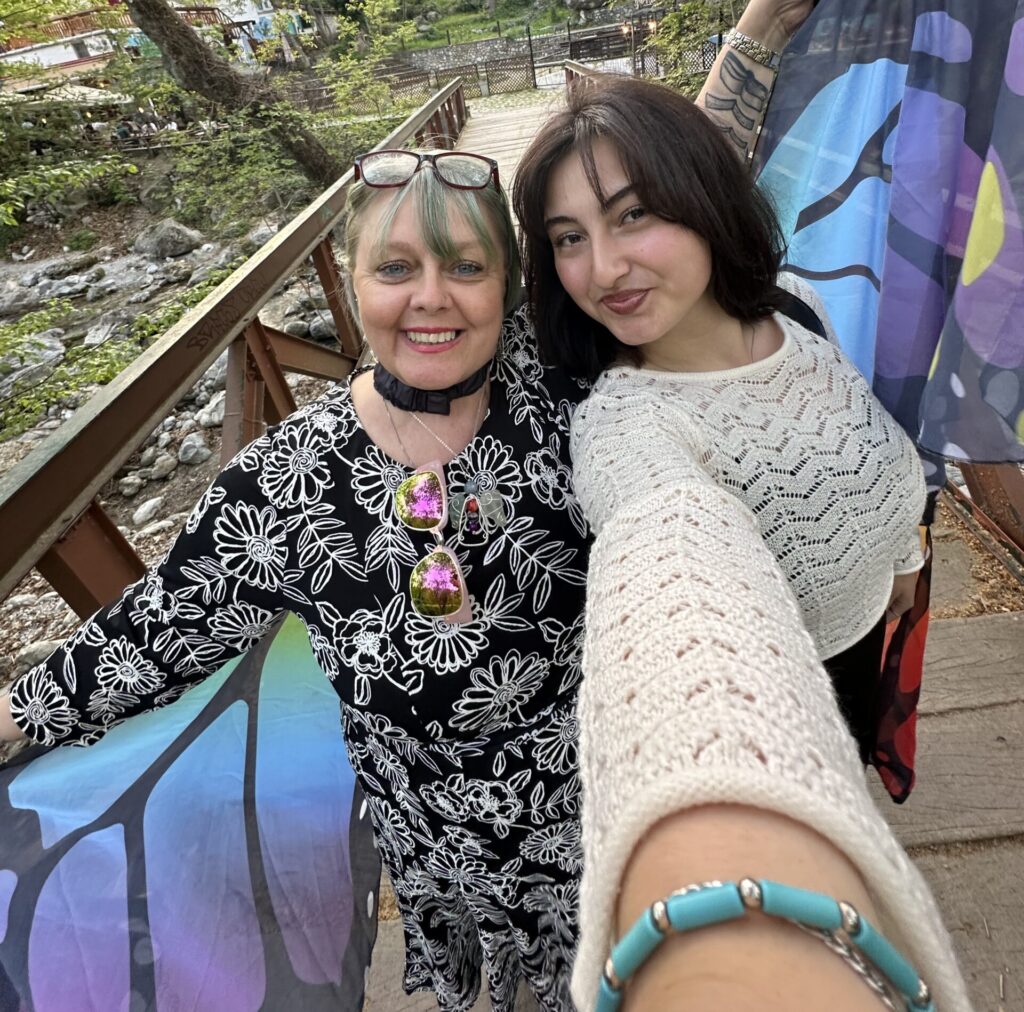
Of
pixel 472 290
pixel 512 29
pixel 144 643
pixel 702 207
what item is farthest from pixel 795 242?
pixel 512 29

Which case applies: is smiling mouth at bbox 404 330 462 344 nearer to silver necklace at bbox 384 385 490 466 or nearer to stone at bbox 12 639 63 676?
silver necklace at bbox 384 385 490 466

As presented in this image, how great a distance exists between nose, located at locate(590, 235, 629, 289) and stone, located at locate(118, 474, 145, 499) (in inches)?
201

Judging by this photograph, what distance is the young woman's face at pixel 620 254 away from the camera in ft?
3.64

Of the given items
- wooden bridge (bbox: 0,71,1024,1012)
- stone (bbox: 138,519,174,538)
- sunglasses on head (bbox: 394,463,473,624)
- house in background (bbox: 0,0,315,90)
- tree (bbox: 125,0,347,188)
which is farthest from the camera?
house in background (bbox: 0,0,315,90)

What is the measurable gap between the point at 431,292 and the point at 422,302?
0.02 m

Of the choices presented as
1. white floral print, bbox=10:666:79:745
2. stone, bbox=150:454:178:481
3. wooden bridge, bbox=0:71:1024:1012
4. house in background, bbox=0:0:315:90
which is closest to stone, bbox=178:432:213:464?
stone, bbox=150:454:178:481

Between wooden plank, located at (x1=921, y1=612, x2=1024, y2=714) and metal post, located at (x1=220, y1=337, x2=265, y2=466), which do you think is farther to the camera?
wooden plank, located at (x1=921, y1=612, x2=1024, y2=714)

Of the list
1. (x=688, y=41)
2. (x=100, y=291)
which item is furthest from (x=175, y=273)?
(x=688, y=41)

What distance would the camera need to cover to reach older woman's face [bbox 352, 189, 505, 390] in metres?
1.09

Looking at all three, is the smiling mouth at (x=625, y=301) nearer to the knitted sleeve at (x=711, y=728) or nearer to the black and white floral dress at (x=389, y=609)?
the black and white floral dress at (x=389, y=609)

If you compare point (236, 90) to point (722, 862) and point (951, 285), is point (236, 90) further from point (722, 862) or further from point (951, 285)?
point (722, 862)

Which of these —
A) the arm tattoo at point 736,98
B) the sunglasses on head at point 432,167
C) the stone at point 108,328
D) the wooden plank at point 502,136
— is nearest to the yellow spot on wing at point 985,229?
the arm tattoo at point 736,98

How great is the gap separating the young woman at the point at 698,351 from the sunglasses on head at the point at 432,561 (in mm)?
231

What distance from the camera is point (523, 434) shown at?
112cm
